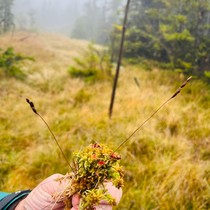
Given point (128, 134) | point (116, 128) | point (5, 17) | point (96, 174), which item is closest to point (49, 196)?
point (96, 174)

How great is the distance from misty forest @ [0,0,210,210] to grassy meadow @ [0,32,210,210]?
13mm

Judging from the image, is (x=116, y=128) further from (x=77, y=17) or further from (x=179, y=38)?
(x=77, y=17)

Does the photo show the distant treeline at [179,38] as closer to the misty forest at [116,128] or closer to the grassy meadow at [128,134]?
the misty forest at [116,128]

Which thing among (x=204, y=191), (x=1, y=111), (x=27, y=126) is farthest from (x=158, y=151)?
(x=1, y=111)

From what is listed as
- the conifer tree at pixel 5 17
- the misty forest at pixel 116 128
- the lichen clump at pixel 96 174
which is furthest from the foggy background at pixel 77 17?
the lichen clump at pixel 96 174

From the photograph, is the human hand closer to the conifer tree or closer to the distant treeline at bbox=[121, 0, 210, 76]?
the distant treeline at bbox=[121, 0, 210, 76]

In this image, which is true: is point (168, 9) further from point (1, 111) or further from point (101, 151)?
point (101, 151)

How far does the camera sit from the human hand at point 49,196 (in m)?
1.31

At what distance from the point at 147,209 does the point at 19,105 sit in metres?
3.52

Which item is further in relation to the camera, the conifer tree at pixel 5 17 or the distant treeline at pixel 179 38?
the conifer tree at pixel 5 17

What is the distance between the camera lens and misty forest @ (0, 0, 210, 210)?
1.27 meters

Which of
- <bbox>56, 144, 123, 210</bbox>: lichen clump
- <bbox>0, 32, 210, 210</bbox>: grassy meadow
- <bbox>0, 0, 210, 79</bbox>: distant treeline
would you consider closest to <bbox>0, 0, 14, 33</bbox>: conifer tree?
<bbox>0, 0, 210, 79</bbox>: distant treeline

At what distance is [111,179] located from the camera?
1.21 m

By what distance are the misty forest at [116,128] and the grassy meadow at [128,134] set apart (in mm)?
13
